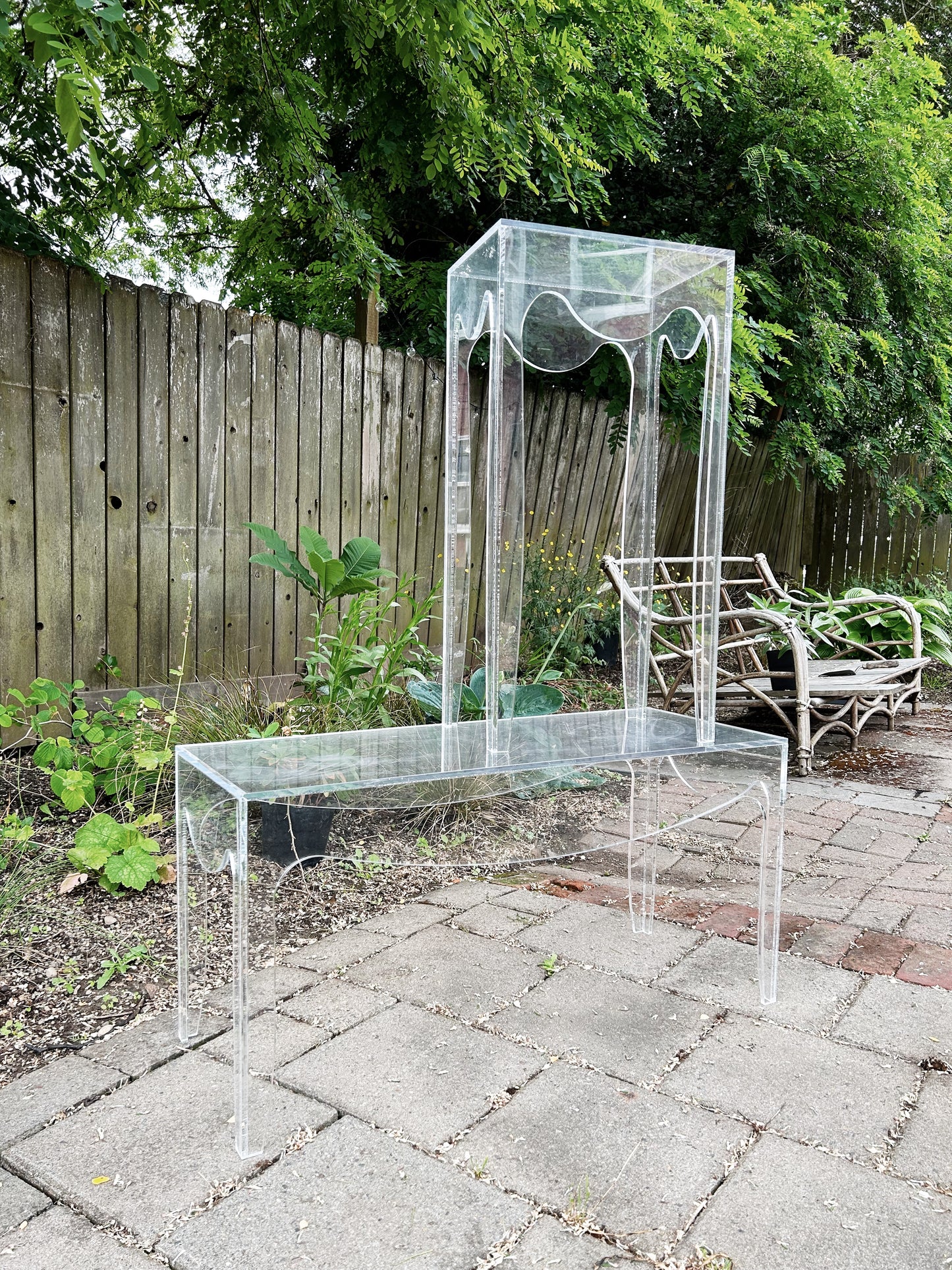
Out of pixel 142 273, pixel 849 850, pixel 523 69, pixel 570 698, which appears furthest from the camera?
pixel 142 273

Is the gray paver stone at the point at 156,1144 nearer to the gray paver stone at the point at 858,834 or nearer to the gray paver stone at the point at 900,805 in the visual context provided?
the gray paver stone at the point at 858,834

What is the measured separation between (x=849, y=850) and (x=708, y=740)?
1.36 m

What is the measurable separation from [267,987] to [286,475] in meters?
2.44

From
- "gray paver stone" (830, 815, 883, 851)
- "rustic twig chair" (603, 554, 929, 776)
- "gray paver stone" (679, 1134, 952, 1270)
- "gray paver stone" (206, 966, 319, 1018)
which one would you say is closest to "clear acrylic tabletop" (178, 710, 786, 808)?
"gray paver stone" (206, 966, 319, 1018)

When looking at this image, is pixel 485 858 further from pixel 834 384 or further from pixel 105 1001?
pixel 834 384

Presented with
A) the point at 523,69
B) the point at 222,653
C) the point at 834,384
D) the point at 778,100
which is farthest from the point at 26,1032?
the point at 778,100

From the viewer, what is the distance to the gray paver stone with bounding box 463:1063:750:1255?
4.50ft

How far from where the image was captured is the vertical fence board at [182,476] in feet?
11.6

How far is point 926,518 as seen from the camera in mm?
7910

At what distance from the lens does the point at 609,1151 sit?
1.52 m

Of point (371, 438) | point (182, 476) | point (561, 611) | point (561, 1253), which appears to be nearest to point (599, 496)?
point (561, 611)

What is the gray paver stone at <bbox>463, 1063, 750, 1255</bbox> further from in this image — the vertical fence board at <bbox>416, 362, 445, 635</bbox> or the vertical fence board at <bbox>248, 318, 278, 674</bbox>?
the vertical fence board at <bbox>416, 362, 445, 635</bbox>

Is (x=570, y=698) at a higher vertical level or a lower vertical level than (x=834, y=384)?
lower

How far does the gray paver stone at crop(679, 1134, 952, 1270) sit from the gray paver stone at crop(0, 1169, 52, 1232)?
956 mm
